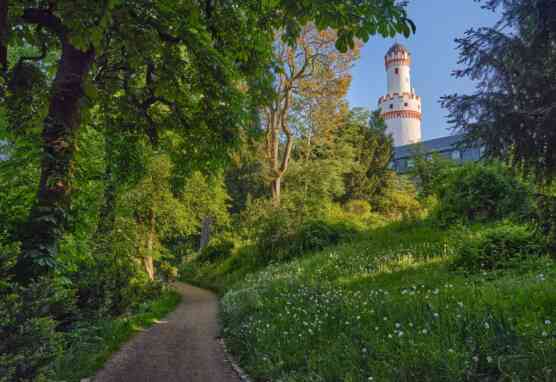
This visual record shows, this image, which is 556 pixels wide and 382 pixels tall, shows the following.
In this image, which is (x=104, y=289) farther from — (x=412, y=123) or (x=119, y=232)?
(x=412, y=123)

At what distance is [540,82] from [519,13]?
100 cm

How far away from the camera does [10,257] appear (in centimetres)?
428

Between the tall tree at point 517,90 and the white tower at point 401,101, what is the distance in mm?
59892

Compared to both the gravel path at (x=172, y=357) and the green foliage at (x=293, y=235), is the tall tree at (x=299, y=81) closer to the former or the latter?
the green foliage at (x=293, y=235)

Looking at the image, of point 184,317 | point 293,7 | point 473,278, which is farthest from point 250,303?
point 293,7

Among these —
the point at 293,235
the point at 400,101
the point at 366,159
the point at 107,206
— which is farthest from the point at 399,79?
the point at 107,206

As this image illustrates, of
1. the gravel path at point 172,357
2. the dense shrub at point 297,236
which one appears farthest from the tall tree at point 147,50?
the dense shrub at point 297,236

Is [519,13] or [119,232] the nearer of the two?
[519,13]

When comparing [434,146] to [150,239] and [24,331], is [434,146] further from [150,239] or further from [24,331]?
[24,331]

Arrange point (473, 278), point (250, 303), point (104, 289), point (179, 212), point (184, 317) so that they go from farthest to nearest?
point (179, 212), point (184, 317), point (104, 289), point (250, 303), point (473, 278)

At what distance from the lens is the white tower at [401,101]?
210ft

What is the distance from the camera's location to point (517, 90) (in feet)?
18.2

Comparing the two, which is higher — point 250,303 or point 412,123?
point 412,123

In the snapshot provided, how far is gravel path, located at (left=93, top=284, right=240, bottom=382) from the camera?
659 centimetres
